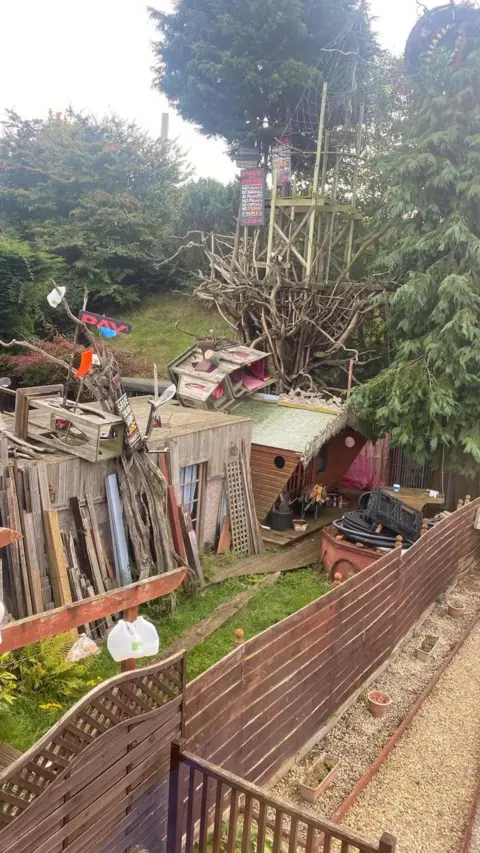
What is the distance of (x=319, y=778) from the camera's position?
5996mm

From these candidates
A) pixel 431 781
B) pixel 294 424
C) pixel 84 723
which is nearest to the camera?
pixel 84 723

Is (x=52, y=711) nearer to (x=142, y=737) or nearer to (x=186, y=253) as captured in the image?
(x=142, y=737)

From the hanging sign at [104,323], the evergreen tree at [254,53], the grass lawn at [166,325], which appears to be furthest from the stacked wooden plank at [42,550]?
the evergreen tree at [254,53]

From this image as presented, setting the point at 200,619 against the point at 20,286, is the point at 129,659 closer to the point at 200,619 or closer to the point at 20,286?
the point at 200,619

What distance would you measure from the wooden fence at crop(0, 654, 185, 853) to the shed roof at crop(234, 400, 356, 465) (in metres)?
9.11

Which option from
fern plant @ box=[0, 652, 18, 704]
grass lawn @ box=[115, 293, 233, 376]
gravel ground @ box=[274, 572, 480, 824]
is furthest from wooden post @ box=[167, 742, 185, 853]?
grass lawn @ box=[115, 293, 233, 376]

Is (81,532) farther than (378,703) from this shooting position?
Yes

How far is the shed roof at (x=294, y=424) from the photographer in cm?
1330

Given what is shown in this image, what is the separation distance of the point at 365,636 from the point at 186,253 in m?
25.5

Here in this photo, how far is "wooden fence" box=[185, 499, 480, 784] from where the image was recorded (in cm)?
475

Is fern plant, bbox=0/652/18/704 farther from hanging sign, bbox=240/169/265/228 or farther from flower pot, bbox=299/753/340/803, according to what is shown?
hanging sign, bbox=240/169/265/228

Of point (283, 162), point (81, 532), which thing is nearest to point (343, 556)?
point (81, 532)

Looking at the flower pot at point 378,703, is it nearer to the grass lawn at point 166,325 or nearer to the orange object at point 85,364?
the orange object at point 85,364

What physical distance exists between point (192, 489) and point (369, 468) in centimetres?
824
